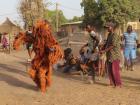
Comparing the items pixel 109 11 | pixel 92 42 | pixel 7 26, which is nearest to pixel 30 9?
pixel 109 11

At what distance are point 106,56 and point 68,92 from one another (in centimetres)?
181

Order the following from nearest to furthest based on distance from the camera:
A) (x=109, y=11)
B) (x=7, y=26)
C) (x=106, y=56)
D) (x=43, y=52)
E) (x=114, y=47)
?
(x=43, y=52) → (x=114, y=47) → (x=106, y=56) → (x=109, y=11) → (x=7, y=26)

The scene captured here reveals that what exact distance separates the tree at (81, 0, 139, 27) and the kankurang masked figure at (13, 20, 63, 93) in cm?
3462

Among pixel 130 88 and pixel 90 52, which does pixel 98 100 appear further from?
pixel 90 52

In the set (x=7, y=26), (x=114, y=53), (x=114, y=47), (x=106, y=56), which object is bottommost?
(x=7, y=26)

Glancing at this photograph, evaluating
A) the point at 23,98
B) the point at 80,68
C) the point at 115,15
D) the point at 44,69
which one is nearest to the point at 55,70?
the point at 80,68

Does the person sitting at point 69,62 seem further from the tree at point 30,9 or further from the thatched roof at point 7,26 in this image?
the thatched roof at point 7,26

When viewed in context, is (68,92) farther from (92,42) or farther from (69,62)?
(69,62)

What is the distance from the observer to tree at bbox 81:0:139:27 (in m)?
46.8

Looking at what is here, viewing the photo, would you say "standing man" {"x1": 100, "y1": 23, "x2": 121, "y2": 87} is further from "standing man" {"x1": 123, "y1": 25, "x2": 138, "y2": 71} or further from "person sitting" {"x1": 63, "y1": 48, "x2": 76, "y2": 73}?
"standing man" {"x1": 123, "y1": 25, "x2": 138, "y2": 71}

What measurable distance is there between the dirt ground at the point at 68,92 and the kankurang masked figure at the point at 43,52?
1.14 ft

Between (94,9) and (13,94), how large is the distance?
37570 millimetres

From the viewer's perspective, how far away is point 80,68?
47.5 ft

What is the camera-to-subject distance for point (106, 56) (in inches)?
501
